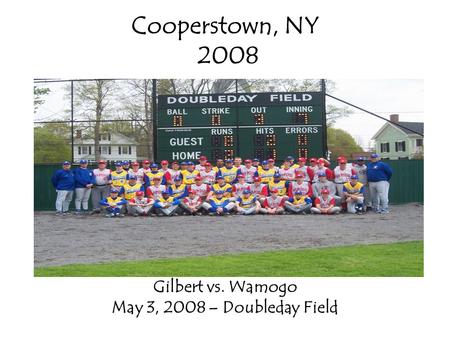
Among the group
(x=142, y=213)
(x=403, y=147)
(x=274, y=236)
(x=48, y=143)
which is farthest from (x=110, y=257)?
(x=403, y=147)

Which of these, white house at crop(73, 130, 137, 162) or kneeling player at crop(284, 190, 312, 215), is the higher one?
white house at crop(73, 130, 137, 162)

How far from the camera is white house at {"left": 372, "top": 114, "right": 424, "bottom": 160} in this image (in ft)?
116

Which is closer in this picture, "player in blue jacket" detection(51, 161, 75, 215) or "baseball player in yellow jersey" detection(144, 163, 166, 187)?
"baseball player in yellow jersey" detection(144, 163, 166, 187)

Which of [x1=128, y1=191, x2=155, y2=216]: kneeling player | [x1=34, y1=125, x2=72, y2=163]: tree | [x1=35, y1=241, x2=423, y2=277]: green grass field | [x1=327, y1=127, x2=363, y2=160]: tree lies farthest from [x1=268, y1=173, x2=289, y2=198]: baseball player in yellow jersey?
[x1=327, y1=127, x2=363, y2=160]: tree

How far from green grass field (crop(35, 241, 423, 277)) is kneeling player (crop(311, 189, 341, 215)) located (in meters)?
5.30

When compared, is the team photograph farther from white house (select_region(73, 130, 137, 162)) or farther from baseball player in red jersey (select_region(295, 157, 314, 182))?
white house (select_region(73, 130, 137, 162))

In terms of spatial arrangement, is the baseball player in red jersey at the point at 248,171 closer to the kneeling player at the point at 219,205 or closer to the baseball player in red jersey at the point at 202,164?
the kneeling player at the point at 219,205

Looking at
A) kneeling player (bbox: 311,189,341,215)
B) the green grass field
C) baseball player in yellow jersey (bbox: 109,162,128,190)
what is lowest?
the green grass field

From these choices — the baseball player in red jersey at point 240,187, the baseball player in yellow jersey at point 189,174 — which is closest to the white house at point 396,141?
the baseball player in red jersey at point 240,187

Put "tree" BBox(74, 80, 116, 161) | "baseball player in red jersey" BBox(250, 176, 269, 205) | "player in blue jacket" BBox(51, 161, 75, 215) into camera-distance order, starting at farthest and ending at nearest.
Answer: "tree" BBox(74, 80, 116, 161) → "player in blue jacket" BBox(51, 161, 75, 215) → "baseball player in red jersey" BBox(250, 176, 269, 205)

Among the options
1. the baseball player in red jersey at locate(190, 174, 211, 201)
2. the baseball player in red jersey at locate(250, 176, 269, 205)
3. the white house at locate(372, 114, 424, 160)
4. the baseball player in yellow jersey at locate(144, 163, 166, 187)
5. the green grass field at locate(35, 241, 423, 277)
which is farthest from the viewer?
the white house at locate(372, 114, 424, 160)

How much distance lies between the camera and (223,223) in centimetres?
1191

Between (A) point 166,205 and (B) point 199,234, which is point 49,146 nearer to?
(A) point 166,205

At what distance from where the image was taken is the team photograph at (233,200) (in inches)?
316
